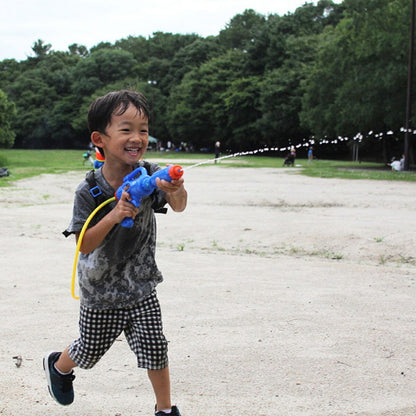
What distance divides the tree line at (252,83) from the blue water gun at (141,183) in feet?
2.49

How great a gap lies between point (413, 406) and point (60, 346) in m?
2.25

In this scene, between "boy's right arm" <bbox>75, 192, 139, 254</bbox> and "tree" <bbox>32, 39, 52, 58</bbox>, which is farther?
"tree" <bbox>32, 39, 52, 58</bbox>

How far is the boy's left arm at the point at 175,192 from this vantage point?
2.34 metres

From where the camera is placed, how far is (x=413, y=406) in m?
2.94

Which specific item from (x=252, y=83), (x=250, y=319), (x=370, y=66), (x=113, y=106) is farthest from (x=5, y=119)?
(x=113, y=106)

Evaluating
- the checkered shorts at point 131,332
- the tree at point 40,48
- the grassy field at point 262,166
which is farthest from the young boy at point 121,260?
the tree at point 40,48

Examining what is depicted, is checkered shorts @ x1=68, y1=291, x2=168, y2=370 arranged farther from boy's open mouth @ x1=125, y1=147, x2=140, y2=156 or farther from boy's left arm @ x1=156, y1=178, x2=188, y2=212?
boy's open mouth @ x1=125, y1=147, x2=140, y2=156

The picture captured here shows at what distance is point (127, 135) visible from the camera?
8.41ft

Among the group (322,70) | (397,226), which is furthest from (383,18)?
(397,226)

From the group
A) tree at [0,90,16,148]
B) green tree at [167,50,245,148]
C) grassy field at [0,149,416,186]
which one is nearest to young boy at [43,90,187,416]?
grassy field at [0,149,416,186]

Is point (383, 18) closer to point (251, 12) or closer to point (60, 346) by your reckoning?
point (60, 346)

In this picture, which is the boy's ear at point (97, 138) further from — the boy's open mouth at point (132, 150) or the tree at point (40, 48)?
the tree at point (40, 48)

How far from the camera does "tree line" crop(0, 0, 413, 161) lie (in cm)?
2722

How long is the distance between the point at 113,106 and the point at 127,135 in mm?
156
